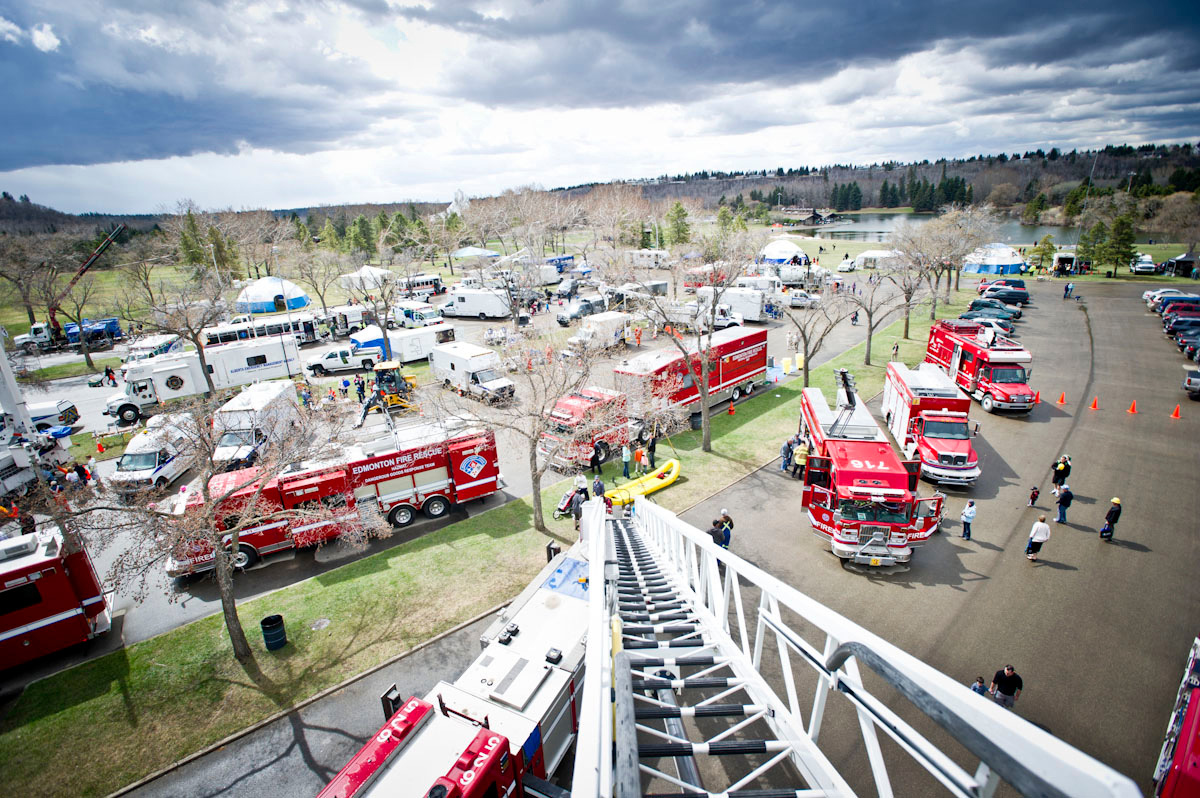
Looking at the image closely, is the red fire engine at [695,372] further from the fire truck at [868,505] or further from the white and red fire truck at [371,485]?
the fire truck at [868,505]

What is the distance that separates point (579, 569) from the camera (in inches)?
443

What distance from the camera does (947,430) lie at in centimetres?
1931

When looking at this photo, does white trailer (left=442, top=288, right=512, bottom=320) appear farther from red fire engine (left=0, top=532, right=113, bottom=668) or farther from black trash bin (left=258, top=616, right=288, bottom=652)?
black trash bin (left=258, top=616, right=288, bottom=652)

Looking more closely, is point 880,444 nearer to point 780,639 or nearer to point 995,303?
point 780,639

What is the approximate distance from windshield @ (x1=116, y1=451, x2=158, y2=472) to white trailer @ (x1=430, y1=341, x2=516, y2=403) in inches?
498

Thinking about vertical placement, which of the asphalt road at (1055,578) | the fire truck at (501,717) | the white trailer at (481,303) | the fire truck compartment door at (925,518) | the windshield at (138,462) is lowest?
the asphalt road at (1055,578)

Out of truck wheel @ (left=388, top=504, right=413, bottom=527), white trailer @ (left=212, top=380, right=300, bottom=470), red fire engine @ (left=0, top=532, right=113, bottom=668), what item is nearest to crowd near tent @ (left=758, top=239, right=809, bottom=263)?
white trailer @ (left=212, top=380, right=300, bottom=470)

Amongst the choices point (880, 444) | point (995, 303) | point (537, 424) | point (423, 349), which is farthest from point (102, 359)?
point (995, 303)

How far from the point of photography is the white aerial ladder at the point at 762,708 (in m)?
2.35

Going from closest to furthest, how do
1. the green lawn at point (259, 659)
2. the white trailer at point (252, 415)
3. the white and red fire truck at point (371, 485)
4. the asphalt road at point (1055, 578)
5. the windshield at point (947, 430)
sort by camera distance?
the asphalt road at point (1055, 578), the green lawn at point (259, 659), the white and red fire truck at point (371, 485), the windshield at point (947, 430), the white trailer at point (252, 415)

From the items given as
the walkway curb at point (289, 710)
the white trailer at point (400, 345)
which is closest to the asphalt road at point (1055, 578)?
the walkway curb at point (289, 710)

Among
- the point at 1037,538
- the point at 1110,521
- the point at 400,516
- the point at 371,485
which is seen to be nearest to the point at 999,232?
the point at 1110,521

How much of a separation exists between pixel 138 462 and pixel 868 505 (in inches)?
1039

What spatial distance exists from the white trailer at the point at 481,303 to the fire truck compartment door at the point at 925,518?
127 ft
